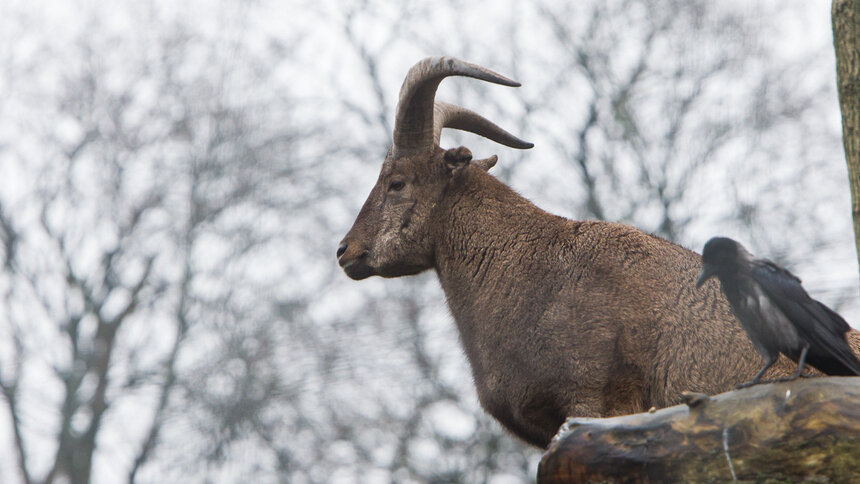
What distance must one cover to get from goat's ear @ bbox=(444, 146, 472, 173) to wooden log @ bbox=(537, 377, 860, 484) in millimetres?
3197

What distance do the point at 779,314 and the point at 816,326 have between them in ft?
0.58

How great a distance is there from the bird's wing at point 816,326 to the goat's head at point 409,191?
2947 millimetres

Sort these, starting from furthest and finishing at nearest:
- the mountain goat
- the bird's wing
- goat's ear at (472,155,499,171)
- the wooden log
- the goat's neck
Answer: goat's ear at (472,155,499,171), the goat's neck, the mountain goat, the bird's wing, the wooden log

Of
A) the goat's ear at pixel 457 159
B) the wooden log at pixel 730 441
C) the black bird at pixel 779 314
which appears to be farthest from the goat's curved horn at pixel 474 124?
the wooden log at pixel 730 441

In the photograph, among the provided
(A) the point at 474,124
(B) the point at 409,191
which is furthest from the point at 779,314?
(A) the point at 474,124

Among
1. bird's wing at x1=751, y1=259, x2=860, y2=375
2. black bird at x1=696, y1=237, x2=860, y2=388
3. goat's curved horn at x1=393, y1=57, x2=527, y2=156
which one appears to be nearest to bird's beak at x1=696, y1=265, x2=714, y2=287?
black bird at x1=696, y1=237, x2=860, y2=388

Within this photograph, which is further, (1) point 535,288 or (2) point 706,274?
(1) point 535,288

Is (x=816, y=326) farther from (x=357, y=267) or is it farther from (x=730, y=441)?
(x=357, y=267)

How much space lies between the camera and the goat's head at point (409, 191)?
25.4 feet

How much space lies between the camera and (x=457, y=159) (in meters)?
7.75

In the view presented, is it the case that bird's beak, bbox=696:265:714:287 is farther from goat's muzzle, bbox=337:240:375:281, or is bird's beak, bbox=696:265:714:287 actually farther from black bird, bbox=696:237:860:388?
goat's muzzle, bbox=337:240:375:281

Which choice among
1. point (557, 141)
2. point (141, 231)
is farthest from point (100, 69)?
point (557, 141)

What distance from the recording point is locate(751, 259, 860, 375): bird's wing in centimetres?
518

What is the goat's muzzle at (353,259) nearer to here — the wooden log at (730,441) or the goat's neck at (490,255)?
the goat's neck at (490,255)
